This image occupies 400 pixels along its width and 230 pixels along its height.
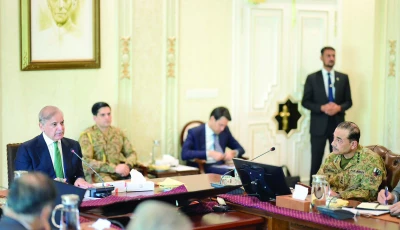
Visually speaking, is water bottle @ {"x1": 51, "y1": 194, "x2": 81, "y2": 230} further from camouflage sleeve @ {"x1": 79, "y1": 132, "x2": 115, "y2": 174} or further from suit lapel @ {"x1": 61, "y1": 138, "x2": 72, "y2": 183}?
camouflage sleeve @ {"x1": 79, "y1": 132, "x2": 115, "y2": 174}

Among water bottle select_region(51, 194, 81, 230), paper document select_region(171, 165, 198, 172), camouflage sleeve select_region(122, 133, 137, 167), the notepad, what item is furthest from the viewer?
paper document select_region(171, 165, 198, 172)

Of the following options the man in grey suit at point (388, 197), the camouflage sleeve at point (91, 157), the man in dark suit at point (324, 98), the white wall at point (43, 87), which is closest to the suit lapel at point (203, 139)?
the white wall at point (43, 87)

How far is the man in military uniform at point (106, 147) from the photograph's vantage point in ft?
21.2

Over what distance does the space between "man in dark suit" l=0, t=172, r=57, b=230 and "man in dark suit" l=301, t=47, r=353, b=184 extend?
563 cm

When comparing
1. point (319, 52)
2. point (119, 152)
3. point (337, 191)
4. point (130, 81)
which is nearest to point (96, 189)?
point (337, 191)

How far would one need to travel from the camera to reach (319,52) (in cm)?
855

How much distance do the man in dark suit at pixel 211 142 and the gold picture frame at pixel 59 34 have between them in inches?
47.9

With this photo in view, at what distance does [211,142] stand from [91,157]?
1327 millimetres

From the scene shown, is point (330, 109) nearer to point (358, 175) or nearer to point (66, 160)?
point (358, 175)

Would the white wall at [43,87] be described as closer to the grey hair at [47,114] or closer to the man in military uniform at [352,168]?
the grey hair at [47,114]

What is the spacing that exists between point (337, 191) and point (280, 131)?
3.56 meters

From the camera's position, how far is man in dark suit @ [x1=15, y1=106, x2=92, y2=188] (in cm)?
489

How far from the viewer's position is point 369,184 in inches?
185

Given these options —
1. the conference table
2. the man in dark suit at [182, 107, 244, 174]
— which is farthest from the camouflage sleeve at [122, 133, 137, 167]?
the conference table
